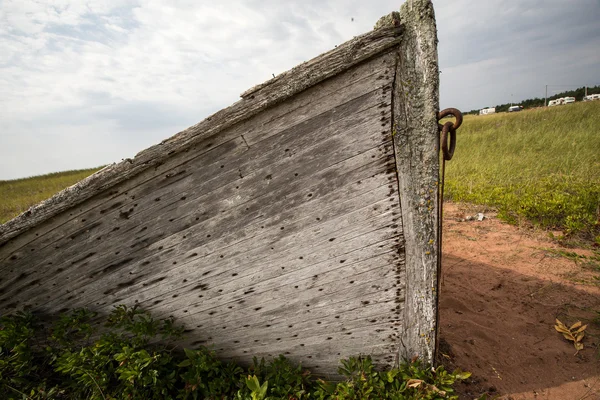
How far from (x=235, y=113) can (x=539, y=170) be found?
9461 millimetres

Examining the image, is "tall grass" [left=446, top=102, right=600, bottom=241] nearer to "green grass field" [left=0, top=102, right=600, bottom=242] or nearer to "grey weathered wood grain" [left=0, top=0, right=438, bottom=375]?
"green grass field" [left=0, top=102, right=600, bottom=242]

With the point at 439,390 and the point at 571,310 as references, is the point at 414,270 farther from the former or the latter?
the point at 571,310

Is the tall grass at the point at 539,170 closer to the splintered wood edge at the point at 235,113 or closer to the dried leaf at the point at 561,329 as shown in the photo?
the dried leaf at the point at 561,329

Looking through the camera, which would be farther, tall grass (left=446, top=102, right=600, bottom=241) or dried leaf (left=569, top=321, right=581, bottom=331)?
tall grass (left=446, top=102, right=600, bottom=241)

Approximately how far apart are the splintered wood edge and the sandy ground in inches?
107

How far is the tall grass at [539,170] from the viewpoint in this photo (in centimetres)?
524

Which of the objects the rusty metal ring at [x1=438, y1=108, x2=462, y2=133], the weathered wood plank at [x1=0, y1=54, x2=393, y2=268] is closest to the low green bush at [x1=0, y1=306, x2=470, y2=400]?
the weathered wood plank at [x1=0, y1=54, x2=393, y2=268]

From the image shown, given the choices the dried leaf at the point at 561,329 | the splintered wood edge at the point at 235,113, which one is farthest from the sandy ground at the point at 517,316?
the splintered wood edge at the point at 235,113

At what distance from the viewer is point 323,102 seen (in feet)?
5.64

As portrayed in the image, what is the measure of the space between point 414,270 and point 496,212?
539cm

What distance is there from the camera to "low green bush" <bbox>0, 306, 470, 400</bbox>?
6.46 feet

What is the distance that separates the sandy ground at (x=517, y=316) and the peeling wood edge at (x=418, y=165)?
1049 millimetres

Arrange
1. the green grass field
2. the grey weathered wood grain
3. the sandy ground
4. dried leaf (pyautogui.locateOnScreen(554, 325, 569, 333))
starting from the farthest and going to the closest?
the green grass field, dried leaf (pyautogui.locateOnScreen(554, 325, 569, 333)), the sandy ground, the grey weathered wood grain

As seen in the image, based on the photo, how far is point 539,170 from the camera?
810 centimetres
